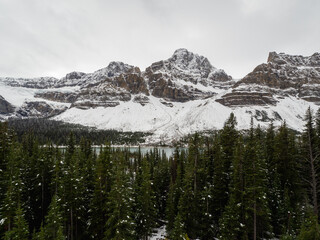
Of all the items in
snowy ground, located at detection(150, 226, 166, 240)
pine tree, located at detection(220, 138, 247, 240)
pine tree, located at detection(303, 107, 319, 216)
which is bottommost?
snowy ground, located at detection(150, 226, 166, 240)

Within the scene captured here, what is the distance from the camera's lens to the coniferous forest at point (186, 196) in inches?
714

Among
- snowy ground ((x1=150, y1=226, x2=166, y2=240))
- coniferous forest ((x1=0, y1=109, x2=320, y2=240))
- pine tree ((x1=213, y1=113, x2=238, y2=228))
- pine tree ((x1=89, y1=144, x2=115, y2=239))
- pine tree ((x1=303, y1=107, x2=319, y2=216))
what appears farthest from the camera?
snowy ground ((x1=150, y1=226, x2=166, y2=240))

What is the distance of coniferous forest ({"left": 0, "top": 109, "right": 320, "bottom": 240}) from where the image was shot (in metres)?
18.1

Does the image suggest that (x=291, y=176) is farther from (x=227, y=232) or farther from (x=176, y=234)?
(x=176, y=234)

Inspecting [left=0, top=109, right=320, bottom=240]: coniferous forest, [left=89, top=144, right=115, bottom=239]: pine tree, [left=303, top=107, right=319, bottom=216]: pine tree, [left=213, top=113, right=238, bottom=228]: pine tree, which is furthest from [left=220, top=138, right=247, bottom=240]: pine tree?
[left=89, top=144, right=115, bottom=239]: pine tree

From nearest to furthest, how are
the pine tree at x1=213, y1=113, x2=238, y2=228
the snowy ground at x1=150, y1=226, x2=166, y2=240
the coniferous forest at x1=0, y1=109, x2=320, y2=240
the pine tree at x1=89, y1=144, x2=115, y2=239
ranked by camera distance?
1. the coniferous forest at x1=0, y1=109, x2=320, y2=240
2. the pine tree at x1=89, y1=144, x2=115, y2=239
3. the pine tree at x1=213, y1=113, x2=238, y2=228
4. the snowy ground at x1=150, y1=226, x2=166, y2=240

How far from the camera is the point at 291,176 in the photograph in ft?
93.9

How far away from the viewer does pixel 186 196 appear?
77.5 feet

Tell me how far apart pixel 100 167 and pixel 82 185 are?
5220mm

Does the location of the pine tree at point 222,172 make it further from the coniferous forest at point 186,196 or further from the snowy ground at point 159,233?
the snowy ground at point 159,233

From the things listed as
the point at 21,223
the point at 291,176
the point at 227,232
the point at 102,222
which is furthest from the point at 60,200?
the point at 291,176

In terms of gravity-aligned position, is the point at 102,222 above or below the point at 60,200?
below

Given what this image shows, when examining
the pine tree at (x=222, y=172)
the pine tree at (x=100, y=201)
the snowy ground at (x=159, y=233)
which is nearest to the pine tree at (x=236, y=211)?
the pine tree at (x=222, y=172)

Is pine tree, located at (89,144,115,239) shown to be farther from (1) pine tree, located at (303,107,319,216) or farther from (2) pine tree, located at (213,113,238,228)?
(1) pine tree, located at (303,107,319,216)
